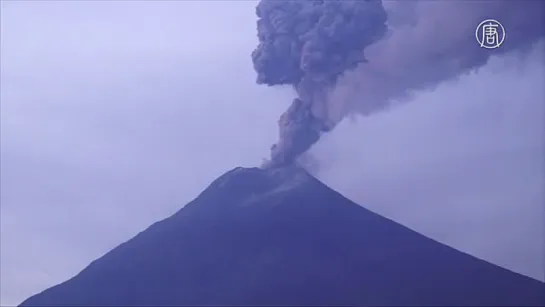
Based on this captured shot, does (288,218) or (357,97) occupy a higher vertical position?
(357,97)

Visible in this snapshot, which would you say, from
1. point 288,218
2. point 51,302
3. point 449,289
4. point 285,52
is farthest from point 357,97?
point 51,302

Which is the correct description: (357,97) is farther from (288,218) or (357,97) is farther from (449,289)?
(449,289)

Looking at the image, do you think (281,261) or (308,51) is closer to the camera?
(281,261)

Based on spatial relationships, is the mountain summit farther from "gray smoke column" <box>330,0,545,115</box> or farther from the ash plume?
"gray smoke column" <box>330,0,545,115</box>

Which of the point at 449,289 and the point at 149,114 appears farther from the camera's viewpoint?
the point at 149,114

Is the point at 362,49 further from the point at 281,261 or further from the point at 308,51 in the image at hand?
the point at 281,261

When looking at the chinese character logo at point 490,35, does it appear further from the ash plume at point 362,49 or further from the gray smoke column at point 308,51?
the gray smoke column at point 308,51

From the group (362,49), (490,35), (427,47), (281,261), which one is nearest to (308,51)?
(362,49)

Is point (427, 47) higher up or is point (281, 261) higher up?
point (427, 47)
